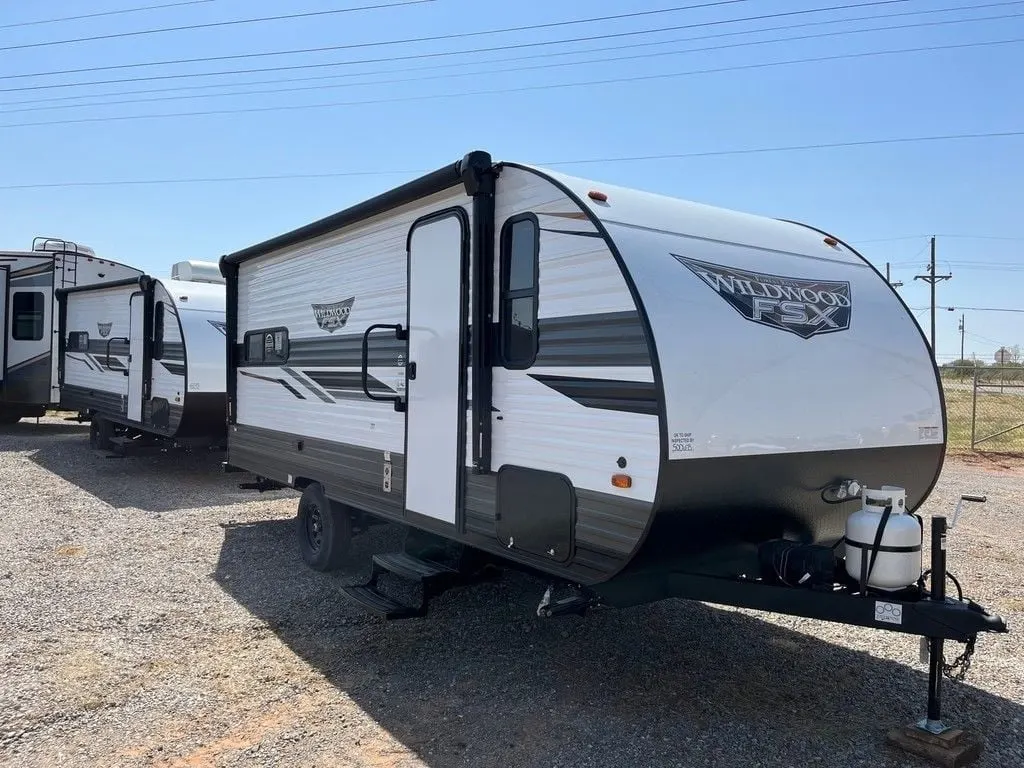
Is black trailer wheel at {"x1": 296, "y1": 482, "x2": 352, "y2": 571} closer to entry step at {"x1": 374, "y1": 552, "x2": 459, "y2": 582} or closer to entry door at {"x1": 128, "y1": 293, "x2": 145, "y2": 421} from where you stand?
entry step at {"x1": 374, "y1": 552, "x2": 459, "y2": 582}

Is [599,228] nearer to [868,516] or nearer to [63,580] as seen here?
[868,516]

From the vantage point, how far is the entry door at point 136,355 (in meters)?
12.3

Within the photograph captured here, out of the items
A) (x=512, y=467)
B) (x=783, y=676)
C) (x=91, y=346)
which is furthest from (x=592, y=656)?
(x=91, y=346)

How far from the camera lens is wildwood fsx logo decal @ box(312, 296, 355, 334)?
6539 millimetres

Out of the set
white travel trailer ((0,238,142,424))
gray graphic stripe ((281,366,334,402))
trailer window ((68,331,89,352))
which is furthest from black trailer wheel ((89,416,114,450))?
gray graphic stripe ((281,366,334,402))

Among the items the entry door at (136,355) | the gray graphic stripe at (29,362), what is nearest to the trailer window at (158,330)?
the entry door at (136,355)

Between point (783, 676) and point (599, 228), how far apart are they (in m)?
2.87

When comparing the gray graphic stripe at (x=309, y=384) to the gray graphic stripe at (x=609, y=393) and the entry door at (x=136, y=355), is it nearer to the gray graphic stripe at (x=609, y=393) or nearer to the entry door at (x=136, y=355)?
the gray graphic stripe at (x=609, y=393)

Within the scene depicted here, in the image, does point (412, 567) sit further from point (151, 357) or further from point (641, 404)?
point (151, 357)

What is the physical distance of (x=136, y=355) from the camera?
12.4 m

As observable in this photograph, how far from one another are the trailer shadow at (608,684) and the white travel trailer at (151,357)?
5.24 metres

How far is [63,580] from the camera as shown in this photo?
675 centimetres

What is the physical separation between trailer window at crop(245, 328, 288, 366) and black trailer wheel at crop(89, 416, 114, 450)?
705 centimetres

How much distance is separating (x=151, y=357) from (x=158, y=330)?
1.47 feet
